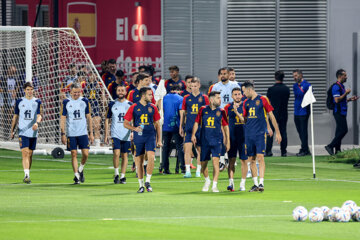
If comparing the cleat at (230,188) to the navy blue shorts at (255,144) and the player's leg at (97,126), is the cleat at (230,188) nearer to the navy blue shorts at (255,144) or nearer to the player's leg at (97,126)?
the navy blue shorts at (255,144)

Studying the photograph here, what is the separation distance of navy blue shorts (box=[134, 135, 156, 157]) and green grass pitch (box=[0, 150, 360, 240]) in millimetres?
778

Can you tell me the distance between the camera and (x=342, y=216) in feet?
40.5

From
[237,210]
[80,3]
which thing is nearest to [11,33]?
[80,3]

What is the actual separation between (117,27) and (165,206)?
19.8 m

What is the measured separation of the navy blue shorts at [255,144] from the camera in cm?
→ 1683

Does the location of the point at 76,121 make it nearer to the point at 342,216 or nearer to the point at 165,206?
the point at 165,206

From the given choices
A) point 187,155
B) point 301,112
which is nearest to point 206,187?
point 187,155

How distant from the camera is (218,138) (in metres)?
16.8

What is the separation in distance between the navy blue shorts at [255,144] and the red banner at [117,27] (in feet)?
54.1

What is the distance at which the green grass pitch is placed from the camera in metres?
11.4

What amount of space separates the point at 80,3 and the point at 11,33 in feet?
17.8

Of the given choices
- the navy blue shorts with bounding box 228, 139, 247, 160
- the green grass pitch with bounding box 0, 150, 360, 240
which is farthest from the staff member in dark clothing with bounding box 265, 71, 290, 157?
the navy blue shorts with bounding box 228, 139, 247, 160

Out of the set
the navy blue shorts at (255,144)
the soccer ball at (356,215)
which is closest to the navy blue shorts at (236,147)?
the navy blue shorts at (255,144)

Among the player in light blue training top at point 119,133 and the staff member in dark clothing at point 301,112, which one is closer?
the player in light blue training top at point 119,133
